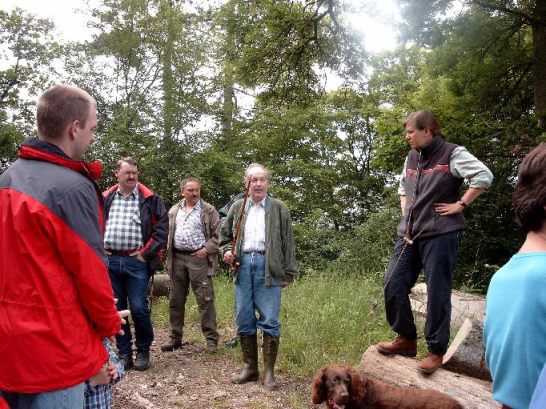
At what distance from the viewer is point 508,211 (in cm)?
973

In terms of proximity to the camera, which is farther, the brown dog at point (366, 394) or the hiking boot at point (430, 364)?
the hiking boot at point (430, 364)

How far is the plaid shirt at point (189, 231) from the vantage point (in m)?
6.76

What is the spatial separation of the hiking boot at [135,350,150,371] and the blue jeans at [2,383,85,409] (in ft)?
12.6

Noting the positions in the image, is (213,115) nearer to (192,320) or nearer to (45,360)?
(192,320)

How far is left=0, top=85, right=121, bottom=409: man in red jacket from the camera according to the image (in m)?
2.15

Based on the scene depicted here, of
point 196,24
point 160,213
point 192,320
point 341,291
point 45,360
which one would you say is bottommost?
point 192,320

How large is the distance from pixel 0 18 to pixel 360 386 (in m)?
21.1

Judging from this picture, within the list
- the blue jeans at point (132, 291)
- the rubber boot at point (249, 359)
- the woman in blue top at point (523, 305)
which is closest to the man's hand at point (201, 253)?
the blue jeans at point (132, 291)

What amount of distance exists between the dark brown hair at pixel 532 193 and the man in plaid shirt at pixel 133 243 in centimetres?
460

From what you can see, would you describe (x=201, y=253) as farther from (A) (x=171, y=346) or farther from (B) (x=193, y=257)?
(A) (x=171, y=346)

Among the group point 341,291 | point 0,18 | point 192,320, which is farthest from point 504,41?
point 0,18

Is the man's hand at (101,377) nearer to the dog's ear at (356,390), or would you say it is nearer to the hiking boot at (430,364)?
the dog's ear at (356,390)

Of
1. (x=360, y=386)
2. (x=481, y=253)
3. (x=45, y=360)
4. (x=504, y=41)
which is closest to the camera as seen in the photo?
(x=45, y=360)

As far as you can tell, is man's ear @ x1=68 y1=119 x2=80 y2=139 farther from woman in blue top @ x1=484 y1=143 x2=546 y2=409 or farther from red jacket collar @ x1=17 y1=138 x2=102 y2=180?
woman in blue top @ x1=484 y1=143 x2=546 y2=409
